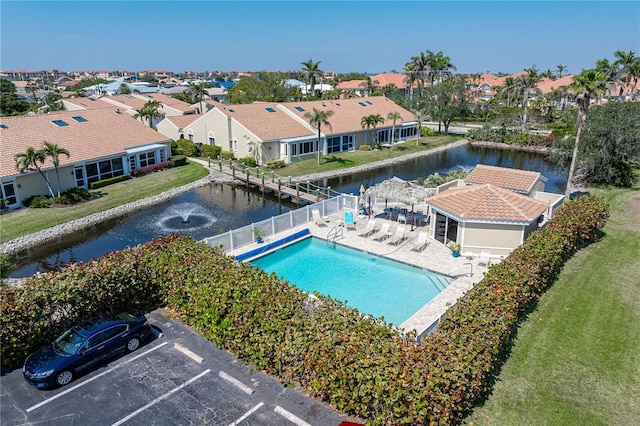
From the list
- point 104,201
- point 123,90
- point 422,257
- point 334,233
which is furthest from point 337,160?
point 123,90

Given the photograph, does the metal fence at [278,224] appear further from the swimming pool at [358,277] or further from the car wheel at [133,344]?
the car wheel at [133,344]

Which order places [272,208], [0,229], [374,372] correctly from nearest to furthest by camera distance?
[374,372] < [0,229] < [272,208]

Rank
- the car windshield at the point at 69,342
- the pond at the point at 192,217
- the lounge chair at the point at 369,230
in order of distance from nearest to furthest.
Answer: the car windshield at the point at 69,342 < the lounge chair at the point at 369,230 < the pond at the point at 192,217

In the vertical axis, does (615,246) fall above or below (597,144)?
below

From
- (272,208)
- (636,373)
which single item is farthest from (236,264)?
(272,208)

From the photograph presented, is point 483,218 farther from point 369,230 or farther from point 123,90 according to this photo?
point 123,90

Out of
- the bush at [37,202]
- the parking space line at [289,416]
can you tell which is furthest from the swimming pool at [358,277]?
the bush at [37,202]

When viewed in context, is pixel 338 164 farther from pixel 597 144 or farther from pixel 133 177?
pixel 597 144

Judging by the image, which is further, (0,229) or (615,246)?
(0,229)

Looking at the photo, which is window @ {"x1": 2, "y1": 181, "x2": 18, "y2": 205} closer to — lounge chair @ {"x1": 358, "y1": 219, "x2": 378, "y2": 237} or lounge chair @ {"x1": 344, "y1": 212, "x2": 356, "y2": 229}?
lounge chair @ {"x1": 344, "y1": 212, "x2": 356, "y2": 229}
